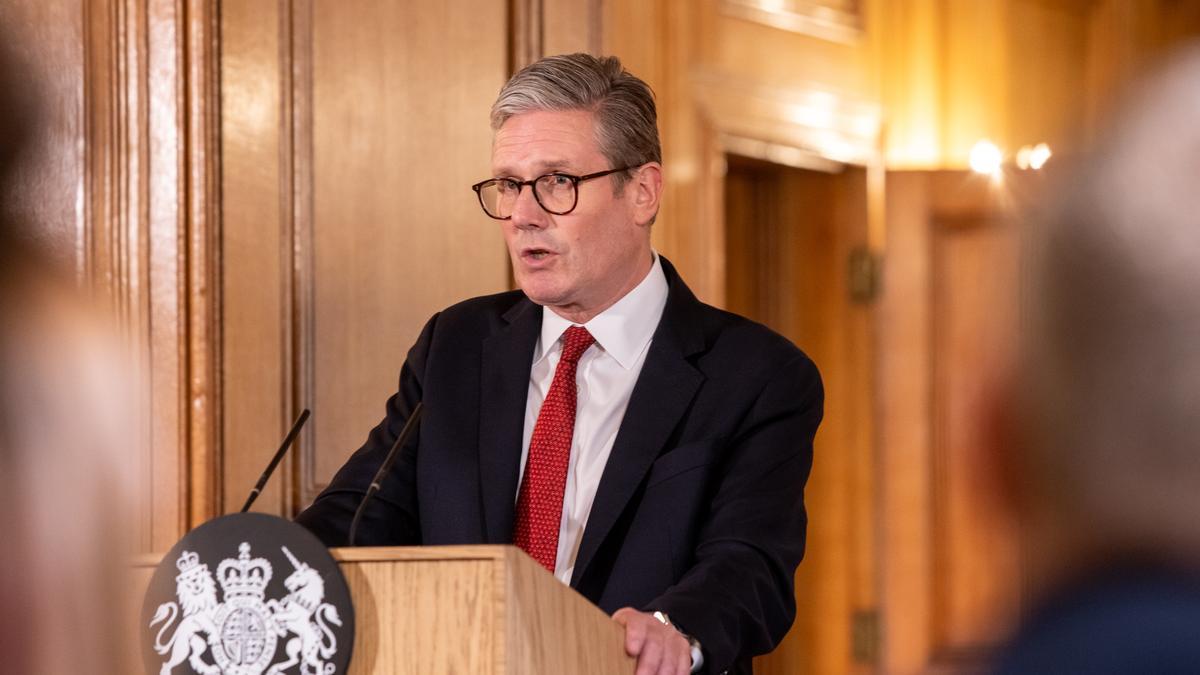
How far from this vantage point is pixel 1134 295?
1.70 feet

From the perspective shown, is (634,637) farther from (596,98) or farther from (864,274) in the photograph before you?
(864,274)

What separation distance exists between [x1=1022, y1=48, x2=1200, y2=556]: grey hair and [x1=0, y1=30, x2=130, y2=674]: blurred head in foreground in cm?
37

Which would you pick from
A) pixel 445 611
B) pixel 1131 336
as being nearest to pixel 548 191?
pixel 445 611

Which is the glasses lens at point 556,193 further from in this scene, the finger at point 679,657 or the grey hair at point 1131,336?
the grey hair at point 1131,336

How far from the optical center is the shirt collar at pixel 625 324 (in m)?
2.64

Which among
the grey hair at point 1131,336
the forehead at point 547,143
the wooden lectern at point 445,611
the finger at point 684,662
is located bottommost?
the finger at point 684,662

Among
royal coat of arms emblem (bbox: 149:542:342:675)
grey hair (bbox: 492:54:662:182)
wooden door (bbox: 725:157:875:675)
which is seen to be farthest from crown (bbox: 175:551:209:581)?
wooden door (bbox: 725:157:875:675)

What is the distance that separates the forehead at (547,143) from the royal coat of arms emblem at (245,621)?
1.08m

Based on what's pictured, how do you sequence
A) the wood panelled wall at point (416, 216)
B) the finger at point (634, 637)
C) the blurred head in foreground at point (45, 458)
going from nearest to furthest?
the blurred head in foreground at point (45, 458) < the finger at point (634, 637) < the wood panelled wall at point (416, 216)

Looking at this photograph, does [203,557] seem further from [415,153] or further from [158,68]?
[415,153]

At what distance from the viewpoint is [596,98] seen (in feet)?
8.67

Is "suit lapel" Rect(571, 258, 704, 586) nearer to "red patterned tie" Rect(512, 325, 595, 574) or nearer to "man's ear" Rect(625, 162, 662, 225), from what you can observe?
"red patterned tie" Rect(512, 325, 595, 574)

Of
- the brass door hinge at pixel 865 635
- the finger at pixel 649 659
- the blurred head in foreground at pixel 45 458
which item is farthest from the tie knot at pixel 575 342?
the brass door hinge at pixel 865 635

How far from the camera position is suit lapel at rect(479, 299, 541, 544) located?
245cm
